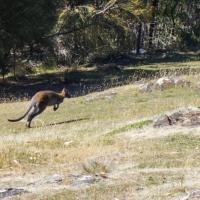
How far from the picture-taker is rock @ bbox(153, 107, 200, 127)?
53.1ft

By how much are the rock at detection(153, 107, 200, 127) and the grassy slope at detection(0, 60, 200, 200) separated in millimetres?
544

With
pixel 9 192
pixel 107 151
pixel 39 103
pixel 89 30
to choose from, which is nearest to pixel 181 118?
pixel 107 151

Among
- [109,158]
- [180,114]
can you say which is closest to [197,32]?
[180,114]

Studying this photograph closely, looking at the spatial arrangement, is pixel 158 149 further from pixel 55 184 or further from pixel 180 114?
pixel 55 184

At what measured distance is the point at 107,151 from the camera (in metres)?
14.5

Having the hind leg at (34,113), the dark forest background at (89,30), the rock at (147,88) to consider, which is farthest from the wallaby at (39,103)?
the dark forest background at (89,30)

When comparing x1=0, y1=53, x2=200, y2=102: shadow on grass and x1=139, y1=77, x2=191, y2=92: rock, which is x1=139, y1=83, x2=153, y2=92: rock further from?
x1=0, y1=53, x2=200, y2=102: shadow on grass

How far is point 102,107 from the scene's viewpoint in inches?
957

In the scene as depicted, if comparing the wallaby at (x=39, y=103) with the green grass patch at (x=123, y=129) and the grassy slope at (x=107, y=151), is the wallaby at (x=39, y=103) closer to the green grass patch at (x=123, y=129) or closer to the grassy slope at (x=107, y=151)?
the grassy slope at (x=107, y=151)

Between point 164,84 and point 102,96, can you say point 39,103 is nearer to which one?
point 102,96

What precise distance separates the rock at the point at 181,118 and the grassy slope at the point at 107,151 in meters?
0.54

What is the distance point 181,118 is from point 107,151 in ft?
8.97

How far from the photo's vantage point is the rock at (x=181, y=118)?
16188mm

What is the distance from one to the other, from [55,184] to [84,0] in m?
38.0
